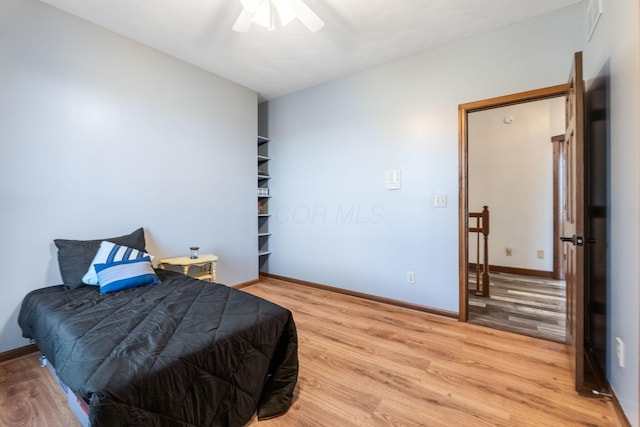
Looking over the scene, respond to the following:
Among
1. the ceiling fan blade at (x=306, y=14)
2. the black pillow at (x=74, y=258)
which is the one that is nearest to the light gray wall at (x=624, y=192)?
the ceiling fan blade at (x=306, y=14)

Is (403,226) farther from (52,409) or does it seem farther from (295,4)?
(52,409)

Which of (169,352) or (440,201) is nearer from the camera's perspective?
(169,352)

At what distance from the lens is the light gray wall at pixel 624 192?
123 centimetres

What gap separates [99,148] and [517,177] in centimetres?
540

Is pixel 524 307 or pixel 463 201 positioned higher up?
pixel 463 201

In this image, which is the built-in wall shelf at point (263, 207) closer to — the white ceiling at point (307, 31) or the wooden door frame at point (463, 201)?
the white ceiling at point (307, 31)

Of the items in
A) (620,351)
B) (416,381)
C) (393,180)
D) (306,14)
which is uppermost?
(306,14)

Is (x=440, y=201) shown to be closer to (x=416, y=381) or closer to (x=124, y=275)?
(x=416, y=381)

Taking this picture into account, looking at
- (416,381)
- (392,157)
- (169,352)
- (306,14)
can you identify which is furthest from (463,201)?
(169,352)

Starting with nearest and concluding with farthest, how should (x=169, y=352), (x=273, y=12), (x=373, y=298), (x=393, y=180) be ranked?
1. (x=169, y=352)
2. (x=273, y=12)
3. (x=393, y=180)
4. (x=373, y=298)

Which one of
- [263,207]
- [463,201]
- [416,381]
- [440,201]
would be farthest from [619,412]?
[263,207]

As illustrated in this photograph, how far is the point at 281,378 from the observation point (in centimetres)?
153

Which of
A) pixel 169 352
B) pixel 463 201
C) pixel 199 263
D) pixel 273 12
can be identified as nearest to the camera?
pixel 169 352

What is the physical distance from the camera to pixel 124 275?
2.07m
